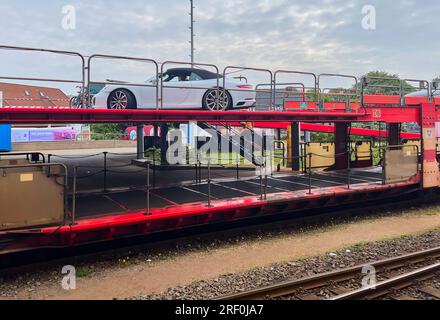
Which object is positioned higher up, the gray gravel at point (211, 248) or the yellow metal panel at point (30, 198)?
the yellow metal panel at point (30, 198)

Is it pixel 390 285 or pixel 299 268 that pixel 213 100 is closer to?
pixel 299 268

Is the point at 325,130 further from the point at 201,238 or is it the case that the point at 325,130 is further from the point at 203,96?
the point at 201,238

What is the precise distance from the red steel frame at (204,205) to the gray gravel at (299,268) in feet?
5.83

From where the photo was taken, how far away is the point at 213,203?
29.3ft

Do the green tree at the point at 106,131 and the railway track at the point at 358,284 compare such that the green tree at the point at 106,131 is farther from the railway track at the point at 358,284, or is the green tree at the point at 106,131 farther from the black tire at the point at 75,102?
the railway track at the point at 358,284

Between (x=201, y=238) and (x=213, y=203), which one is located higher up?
(x=213, y=203)

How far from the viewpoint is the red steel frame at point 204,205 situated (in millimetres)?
7117

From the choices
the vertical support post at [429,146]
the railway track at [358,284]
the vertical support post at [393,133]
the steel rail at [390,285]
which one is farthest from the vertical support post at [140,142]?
the steel rail at [390,285]

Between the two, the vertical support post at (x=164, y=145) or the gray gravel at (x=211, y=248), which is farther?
the vertical support post at (x=164, y=145)

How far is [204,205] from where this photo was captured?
28.7ft

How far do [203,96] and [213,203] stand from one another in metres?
3.29

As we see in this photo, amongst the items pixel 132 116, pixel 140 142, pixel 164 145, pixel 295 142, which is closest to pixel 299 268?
pixel 132 116
